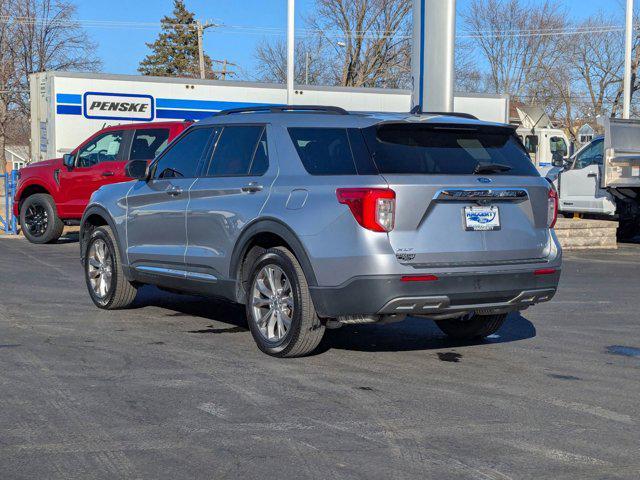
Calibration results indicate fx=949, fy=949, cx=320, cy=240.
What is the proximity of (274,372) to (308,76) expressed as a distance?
4821 cm

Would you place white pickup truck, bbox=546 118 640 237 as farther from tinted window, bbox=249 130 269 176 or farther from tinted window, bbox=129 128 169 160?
tinted window, bbox=249 130 269 176

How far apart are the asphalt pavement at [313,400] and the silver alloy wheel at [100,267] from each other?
0.76 feet

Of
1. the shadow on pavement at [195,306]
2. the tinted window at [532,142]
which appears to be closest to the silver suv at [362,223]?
the shadow on pavement at [195,306]

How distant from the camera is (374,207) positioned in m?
6.10

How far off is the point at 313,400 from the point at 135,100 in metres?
17.1

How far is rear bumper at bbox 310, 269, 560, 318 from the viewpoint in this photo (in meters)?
6.14

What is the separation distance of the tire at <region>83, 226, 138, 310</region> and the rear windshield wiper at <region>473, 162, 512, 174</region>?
3.70 metres

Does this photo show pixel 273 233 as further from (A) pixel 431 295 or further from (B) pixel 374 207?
(A) pixel 431 295

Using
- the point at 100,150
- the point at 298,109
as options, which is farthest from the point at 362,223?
the point at 100,150

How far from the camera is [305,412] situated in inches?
211

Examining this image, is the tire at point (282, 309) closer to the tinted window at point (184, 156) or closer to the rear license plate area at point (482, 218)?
the rear license plate area at point (482, 218)

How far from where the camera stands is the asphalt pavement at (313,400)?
4488mm

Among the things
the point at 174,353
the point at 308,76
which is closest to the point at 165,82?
the point at 174,353

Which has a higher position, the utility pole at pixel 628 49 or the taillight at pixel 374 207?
the utility pole at pixel 628 49
